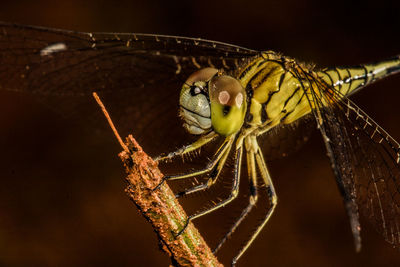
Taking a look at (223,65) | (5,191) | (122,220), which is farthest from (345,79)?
(5,191)

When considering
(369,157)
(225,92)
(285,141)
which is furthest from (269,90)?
(285,141)

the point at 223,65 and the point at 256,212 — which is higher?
the point at 223,65

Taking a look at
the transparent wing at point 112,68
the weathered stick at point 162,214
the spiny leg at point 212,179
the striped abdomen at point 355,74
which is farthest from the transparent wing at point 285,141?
the weathered stick at point 162,214

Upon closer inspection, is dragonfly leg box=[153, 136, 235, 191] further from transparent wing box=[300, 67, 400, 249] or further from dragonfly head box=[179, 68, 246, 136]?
transparent wing box=[300, 67, 400, 249]

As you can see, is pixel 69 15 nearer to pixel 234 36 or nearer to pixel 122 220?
pixel 234 36

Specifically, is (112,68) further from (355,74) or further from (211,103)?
(355,74)

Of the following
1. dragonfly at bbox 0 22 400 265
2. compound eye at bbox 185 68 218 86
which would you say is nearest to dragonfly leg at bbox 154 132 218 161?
dragonfly at bbox 0 22 400 265

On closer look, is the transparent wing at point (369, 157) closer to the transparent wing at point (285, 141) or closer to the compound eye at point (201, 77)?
the compound eye at point (201, 77)
